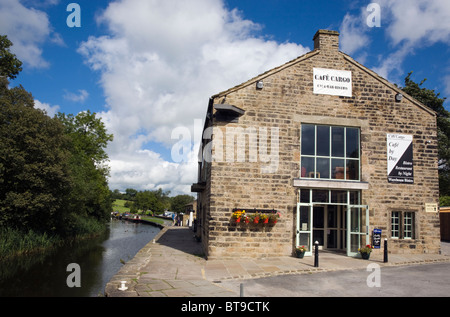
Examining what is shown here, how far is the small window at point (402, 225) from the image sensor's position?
12.2 meters

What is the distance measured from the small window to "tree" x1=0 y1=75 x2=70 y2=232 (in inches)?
629

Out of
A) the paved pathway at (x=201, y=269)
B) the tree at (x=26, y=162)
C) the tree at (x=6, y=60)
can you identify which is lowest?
the paved pathway at (x=201, y=269)

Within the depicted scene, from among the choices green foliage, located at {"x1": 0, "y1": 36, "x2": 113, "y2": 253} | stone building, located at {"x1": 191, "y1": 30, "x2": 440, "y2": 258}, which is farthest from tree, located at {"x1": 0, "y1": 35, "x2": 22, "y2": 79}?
stone building, located at {"x1": 191, "y1": 30, "x2": 440, "y2": 258}

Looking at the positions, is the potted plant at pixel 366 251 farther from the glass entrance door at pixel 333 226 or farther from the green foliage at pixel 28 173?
the green foliage at pixel 28 173

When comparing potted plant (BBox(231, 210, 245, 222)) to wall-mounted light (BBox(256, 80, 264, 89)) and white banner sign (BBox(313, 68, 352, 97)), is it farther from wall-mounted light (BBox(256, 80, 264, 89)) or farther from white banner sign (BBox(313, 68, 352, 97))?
white banner sign (BBox(313, 68, 352, 97))

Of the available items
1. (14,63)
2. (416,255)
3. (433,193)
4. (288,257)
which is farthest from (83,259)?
(433,193)

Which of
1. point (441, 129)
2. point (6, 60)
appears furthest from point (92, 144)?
point (441, 129)

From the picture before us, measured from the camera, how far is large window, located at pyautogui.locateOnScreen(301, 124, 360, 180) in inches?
475

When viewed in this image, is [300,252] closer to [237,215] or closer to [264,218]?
[264,218]

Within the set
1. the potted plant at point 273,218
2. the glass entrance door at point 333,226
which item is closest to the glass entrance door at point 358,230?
the glass entrance door at point 333,226

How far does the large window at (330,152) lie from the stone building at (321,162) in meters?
0.04

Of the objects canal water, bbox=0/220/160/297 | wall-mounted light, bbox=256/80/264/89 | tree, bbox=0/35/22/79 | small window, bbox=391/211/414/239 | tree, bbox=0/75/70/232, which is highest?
tree, bbox=0/35/22/79

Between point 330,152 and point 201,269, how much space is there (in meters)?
6.77

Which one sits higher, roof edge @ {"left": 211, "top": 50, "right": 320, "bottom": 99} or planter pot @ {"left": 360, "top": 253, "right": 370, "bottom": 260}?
roof edge @ {"left": 211, "top": 50, "right": 320, "bottom": 99}
